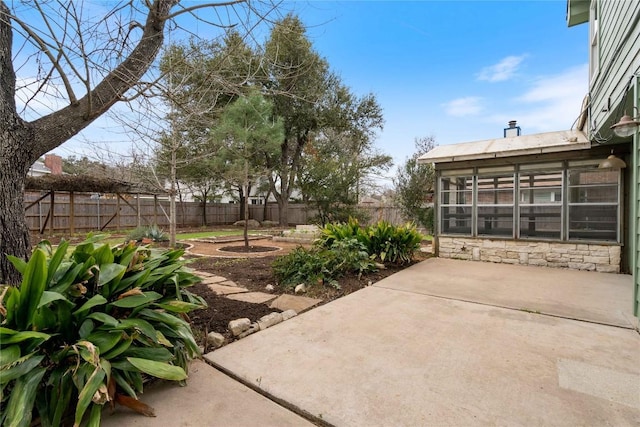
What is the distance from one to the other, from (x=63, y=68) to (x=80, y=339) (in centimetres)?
202

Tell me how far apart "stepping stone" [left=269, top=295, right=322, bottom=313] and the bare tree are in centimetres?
228

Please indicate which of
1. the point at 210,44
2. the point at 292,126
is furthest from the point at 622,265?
the point at 292,126

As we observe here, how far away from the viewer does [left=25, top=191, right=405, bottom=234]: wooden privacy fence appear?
37.9 ft

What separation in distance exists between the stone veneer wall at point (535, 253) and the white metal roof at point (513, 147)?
175cm

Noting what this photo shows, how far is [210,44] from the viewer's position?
276 cm

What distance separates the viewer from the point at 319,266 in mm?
4605

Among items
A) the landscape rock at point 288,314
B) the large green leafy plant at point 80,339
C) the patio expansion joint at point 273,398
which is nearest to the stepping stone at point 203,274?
the landscape rock at point 288,314

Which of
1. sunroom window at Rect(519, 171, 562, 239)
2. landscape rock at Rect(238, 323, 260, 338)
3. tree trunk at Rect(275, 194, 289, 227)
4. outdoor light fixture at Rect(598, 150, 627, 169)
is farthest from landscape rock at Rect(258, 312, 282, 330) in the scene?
tree trunk at Rect(275, 194, 289, 227)

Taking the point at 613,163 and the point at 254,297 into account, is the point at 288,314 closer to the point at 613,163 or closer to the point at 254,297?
the point at 254,297

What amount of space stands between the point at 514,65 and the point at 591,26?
152cm

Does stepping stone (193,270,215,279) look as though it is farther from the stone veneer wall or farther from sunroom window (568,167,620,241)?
sunroom window (568,167,620,241)

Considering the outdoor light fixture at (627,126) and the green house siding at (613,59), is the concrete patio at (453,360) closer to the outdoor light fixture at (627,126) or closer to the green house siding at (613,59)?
the outdoor light fixture at (627,126)

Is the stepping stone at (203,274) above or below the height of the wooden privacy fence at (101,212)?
below

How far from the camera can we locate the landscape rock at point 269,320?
2941 mm
